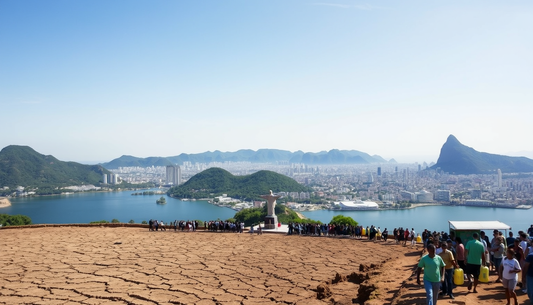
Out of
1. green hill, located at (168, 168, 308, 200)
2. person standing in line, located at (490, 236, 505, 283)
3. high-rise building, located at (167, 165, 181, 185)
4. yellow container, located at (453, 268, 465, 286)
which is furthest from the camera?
high-rise building, located at (167, 165, 181, 185)

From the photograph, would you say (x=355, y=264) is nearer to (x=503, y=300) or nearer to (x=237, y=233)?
(x=503, y=300)

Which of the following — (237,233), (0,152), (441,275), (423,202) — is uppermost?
(0,152)

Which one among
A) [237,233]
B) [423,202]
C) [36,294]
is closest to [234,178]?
[423,202]

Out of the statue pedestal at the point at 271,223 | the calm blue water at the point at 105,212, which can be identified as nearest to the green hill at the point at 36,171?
the calm blue water at the point at 105,212

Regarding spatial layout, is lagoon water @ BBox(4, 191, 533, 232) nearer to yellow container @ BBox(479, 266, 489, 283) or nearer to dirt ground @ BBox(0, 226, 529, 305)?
dirt ground @ BBox(0, 226, 529, 305)

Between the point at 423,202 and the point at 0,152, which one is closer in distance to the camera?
the point at 423,202

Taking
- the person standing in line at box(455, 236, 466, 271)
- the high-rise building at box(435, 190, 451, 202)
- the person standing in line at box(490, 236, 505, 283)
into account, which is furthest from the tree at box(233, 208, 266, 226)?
the high-rise building at box(435, 190, 451, 202)

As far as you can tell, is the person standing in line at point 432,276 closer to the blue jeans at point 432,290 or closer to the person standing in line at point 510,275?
the blue jeans at point 432,290
